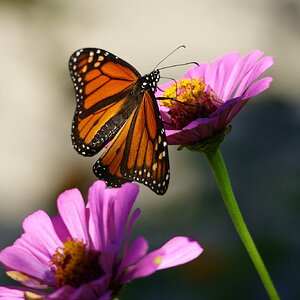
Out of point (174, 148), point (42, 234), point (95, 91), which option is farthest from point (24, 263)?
point (174, 148)

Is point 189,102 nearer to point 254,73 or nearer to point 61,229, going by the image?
point 254,73

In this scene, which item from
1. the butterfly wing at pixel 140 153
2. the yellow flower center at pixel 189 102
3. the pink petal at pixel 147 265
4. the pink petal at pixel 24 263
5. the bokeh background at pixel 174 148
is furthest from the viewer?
the bokeh background at pixel 174 148

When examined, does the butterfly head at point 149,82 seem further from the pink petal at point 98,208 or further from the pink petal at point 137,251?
the pink petal at point 137,251

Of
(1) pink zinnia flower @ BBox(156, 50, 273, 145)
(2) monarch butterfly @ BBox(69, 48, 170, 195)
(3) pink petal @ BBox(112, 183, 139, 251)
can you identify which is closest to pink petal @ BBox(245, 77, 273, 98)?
(1) pink zinnia flower @ BBox(156, 50, 273, 145)

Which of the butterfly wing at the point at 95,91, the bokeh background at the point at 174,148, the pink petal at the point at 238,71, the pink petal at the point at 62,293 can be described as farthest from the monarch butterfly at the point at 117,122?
→ the bokeh background at the point at 174,148

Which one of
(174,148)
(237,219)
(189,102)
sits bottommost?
(174,148)

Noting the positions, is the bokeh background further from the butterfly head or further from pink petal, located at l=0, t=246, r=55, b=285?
pink petal, located at l=0, t=246, r=55, b=285

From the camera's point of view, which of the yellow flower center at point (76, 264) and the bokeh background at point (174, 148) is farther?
the bokeh background at point (174, 148)
